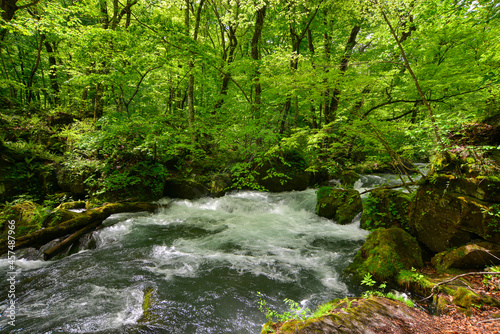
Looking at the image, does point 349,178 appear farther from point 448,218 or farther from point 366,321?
point 366,321

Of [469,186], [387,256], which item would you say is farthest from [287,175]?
[469,186]

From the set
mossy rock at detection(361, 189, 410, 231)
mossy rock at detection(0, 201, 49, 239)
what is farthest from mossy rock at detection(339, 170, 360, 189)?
mossy rock at detection(0, 201, 49, 239)

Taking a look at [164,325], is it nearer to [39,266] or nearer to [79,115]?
[39,266]

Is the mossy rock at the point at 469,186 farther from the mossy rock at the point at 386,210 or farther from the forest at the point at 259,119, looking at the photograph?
the mossy rock at the point at 386,210

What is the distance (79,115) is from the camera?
11.7 metres

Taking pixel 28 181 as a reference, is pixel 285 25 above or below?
above

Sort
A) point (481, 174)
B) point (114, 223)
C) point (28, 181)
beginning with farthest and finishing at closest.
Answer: point (28, 181)
point (114, 223)
point (481, 174)

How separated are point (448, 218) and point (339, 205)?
3.56 metres

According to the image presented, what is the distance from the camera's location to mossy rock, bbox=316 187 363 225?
7.25 meters

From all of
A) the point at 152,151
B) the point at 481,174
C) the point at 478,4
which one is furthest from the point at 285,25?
the point at 481,174

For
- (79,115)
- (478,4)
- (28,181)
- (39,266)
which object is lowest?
(39,266)

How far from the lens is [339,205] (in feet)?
24.8

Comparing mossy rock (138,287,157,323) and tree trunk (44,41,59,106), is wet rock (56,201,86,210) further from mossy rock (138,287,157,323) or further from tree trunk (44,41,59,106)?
tree trunk (44,41,59,106)

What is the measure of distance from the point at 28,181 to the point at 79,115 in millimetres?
5682
